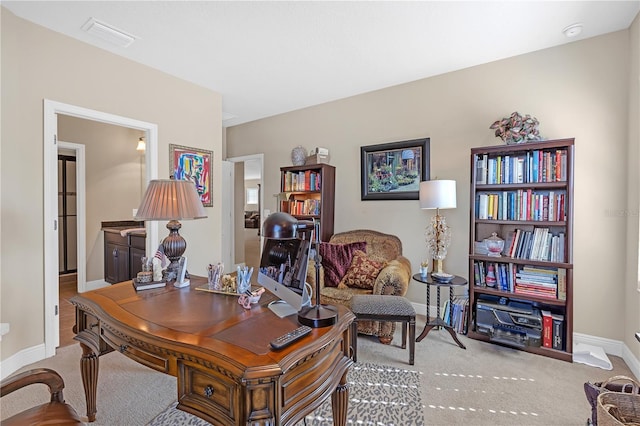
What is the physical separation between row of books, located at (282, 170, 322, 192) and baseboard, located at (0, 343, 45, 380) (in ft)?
9.58

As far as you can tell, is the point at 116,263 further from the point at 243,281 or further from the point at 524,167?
the point at 524,167

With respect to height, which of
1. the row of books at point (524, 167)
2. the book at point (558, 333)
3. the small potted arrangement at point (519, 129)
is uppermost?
the small potted arrangement at point (519, 129)

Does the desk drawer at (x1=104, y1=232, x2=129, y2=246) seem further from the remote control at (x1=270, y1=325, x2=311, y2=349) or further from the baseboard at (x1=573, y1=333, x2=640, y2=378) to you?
the baseboard at (x1=573, y1=333, x2=640, y2=378)

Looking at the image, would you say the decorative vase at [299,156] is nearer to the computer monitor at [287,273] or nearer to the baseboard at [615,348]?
the computer monitor at [287,273]

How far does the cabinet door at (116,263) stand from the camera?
4.07 meters

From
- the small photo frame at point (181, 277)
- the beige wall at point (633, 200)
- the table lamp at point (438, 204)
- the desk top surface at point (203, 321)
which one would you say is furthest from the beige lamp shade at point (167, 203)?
the beige wall at point (633, 200)

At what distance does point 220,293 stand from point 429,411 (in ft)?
4.73

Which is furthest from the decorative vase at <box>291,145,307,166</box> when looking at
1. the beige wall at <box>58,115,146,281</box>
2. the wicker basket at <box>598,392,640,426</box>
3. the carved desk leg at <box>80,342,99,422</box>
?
the wicker basket at <box>598,392,640,426</box>

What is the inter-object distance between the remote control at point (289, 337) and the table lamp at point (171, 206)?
1.05 meters

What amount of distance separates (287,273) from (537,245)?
2.38 m

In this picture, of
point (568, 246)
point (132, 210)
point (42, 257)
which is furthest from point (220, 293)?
point (132, 210)

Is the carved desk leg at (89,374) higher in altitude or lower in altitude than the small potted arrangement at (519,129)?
lower

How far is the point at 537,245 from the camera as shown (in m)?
2.58

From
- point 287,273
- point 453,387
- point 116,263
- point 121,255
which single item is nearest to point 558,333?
point 453,387
